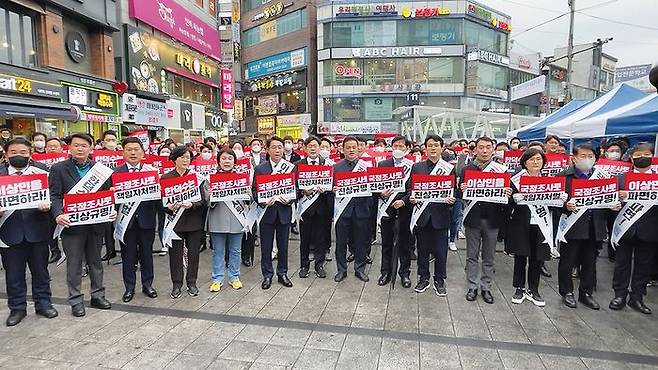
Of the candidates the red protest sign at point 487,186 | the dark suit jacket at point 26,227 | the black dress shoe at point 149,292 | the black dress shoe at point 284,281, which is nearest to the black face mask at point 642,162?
the red protest sign at point 487,186

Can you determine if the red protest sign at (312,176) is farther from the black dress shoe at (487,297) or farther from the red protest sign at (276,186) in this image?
the black dress shoe at (487,297)

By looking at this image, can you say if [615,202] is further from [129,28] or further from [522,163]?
[129,28]

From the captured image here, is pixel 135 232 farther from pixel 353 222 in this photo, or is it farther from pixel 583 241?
pixel 583 241

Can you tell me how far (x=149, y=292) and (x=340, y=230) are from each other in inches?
111

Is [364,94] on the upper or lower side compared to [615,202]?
upper

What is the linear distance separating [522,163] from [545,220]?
0.83 meters

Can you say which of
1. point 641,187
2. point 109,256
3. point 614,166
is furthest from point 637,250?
point 109,256

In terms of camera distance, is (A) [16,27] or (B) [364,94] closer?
(A) [16,27]

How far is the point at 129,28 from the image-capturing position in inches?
754

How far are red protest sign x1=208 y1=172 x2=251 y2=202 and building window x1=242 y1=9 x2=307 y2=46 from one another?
4099 centimetres

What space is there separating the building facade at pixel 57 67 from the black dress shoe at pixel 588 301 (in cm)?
1473

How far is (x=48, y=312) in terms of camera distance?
4.74 m

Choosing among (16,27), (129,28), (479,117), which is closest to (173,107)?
(129,28)

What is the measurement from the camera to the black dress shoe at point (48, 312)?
4727mm
